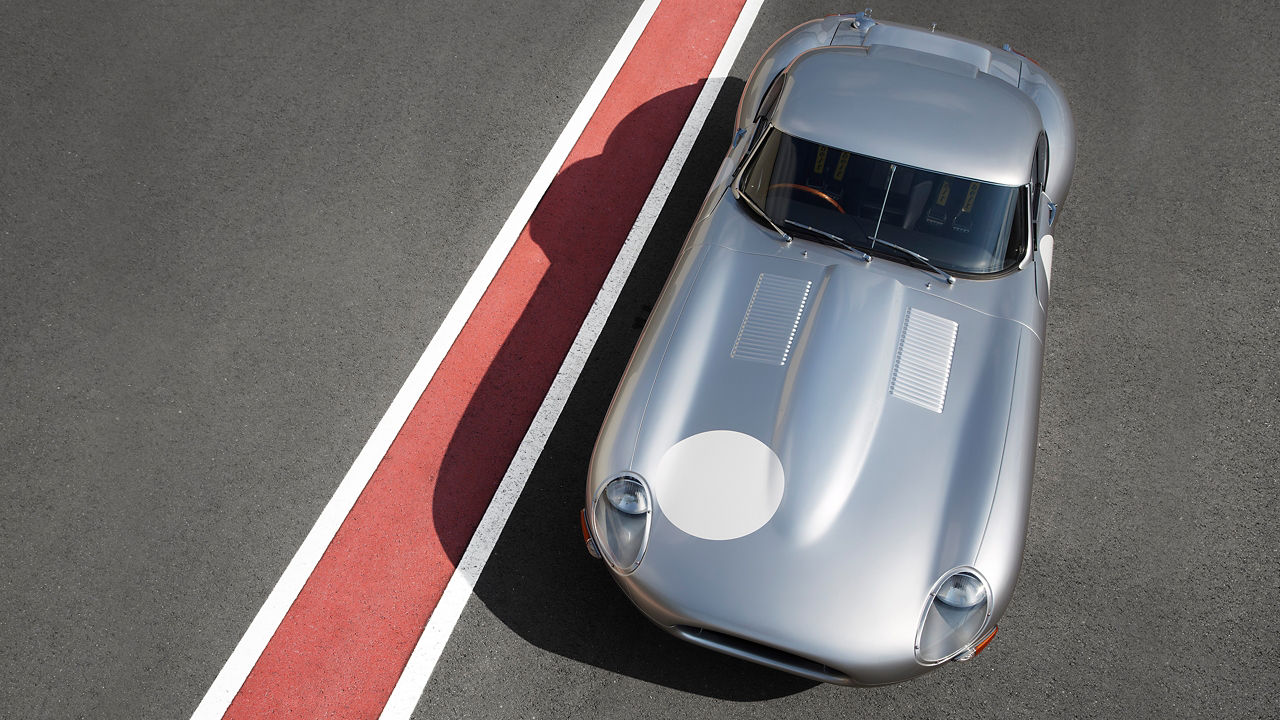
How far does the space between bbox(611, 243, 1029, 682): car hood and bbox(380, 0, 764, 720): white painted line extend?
981 mm

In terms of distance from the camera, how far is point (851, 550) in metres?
3.07

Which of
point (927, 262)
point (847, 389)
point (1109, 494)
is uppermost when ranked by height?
point (927, 262)

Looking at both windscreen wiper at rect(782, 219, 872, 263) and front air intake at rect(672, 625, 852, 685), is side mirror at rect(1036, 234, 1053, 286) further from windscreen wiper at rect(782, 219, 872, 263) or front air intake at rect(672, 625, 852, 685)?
front air intake at rect(672, 625, 852, 685)

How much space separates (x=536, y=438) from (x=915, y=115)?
8.46 ft

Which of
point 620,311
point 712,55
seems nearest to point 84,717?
point 620,311

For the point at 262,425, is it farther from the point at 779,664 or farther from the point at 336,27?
the point at 336,27

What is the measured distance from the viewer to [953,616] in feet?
9.97

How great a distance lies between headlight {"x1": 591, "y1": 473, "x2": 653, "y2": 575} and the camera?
3158mm

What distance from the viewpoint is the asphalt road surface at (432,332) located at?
363cm

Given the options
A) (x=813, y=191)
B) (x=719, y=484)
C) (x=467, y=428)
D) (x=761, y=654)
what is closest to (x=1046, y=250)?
(x=813, y=191)

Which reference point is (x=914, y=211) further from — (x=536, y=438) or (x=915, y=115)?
(x=536, y=438)

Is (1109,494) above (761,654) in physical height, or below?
below

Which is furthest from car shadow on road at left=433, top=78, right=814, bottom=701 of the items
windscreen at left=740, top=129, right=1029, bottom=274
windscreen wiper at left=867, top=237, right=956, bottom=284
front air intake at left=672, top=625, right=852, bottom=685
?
windscreen wiper at left=867, top=237, right=956, bottom=284

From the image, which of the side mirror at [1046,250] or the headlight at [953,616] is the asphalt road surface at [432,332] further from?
the side mirror at [1046,250]
